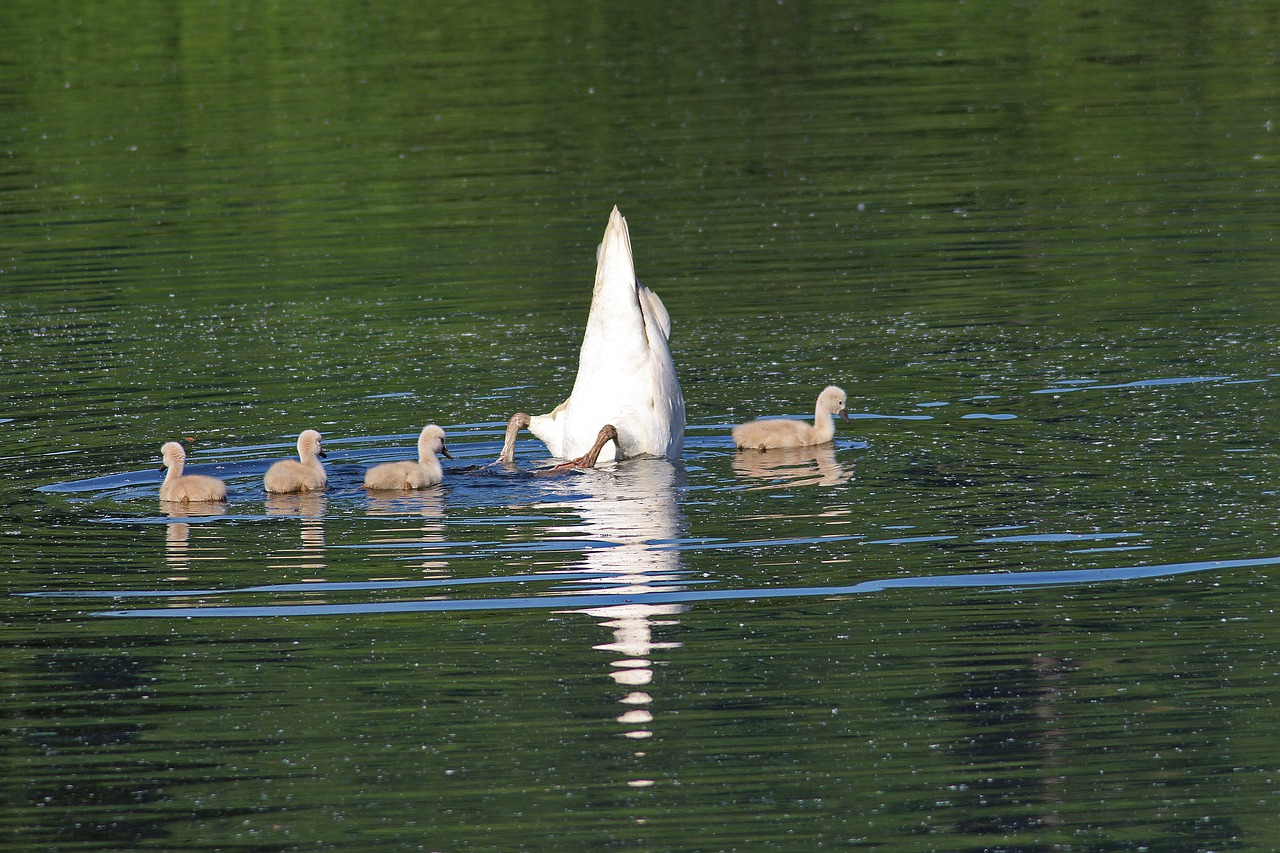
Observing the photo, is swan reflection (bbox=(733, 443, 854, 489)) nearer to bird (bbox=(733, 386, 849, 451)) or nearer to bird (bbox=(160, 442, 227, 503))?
bird (bbox=(733, 386, 849, 451))

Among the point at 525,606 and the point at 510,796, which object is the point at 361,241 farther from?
the point at 510,796

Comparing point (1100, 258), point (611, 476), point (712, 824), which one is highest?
point (1100, 258)

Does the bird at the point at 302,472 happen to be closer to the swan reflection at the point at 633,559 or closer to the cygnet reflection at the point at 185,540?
the cygnet reflection at the point at 185,540

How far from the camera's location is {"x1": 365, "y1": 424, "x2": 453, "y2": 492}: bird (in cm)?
1225

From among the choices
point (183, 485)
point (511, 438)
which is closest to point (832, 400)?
point (511, 438)

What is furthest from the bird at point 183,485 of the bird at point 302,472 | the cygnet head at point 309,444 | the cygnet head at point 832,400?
the cygnet head at point 832,400

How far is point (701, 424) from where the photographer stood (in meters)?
14.1

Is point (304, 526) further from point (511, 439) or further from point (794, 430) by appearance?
point (794, 430)

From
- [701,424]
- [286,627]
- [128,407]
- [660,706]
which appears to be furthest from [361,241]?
[660,706]

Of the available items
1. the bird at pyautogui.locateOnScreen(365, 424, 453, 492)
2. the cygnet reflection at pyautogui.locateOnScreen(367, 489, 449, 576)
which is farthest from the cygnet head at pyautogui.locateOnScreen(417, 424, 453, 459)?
the cygnet reflection at pyautogui.locateOnScreen(367, 489, 449, 576)

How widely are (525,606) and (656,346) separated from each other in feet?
12.2

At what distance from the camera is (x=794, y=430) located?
12992mm

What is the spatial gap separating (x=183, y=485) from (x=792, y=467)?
143 inches

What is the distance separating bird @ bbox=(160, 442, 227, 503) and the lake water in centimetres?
16
